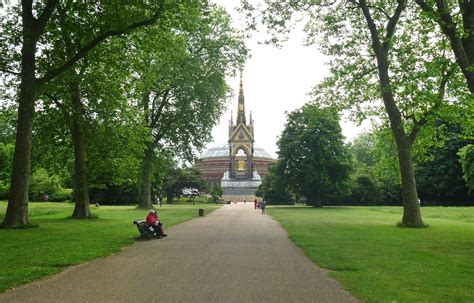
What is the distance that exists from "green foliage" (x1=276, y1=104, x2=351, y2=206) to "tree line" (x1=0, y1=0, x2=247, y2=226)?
50.5ft

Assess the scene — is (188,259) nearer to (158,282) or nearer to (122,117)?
(158,282)

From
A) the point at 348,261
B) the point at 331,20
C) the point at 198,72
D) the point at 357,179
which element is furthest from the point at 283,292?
the point at 357,179

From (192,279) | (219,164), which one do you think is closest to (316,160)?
(192,279)

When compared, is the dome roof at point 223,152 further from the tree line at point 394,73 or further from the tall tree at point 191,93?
the tree line at point 394,73

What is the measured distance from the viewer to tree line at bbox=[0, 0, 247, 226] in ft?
65.7

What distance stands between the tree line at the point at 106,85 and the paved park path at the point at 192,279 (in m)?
10.7

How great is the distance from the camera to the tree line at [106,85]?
2002 cm

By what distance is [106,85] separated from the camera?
2577 cm

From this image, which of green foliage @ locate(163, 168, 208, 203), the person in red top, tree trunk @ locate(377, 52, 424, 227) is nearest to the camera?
the person in red top

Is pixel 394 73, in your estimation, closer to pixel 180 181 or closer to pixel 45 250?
pixel 45 250

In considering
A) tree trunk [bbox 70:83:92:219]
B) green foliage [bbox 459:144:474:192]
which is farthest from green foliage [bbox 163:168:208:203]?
tree trunk [bbox 70:83:92:219]

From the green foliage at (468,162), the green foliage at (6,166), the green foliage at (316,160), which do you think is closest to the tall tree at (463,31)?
the green foliage at (468,162)

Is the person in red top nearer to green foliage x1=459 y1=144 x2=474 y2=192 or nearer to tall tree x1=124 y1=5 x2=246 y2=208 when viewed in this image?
tall tree x1=124 y1=5 x2=246 y2=208

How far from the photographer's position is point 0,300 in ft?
23.3
